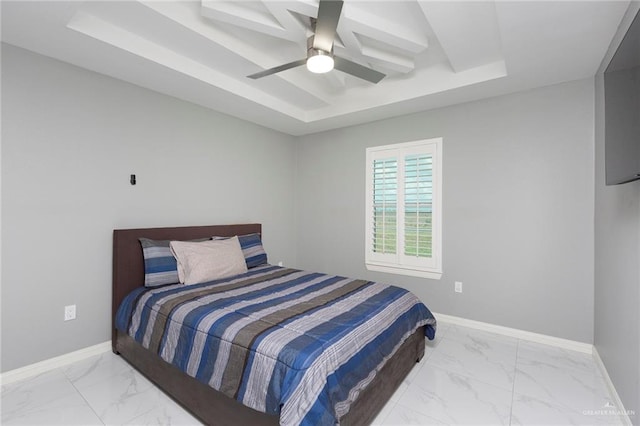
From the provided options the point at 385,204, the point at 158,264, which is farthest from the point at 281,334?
the point at 385,204

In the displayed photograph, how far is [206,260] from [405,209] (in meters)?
2.33

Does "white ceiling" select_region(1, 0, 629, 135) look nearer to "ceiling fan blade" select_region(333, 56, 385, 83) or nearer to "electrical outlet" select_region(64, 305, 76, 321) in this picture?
"ceiling fan blade" select_region(333, 56, 385, 83)

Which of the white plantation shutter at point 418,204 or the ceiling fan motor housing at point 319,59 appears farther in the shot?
the white plantation shutter at point 418,204

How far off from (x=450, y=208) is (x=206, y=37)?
2898 millimetres

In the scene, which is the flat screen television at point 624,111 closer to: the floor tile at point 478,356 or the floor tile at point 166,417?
the floor tile at point 478,356

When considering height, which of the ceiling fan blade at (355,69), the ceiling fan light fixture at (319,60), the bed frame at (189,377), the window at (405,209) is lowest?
the bed frame at (189,377)

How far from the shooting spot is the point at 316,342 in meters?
1.60

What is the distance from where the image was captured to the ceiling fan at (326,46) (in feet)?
5.52

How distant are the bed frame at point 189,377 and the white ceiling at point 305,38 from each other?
1.48 meters

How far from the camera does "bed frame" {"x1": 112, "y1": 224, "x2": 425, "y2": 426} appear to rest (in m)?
1.67

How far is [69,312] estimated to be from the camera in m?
2.50

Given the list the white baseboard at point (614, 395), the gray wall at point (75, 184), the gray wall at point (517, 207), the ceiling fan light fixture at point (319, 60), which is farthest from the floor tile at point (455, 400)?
the gray wall at point (75, 184)

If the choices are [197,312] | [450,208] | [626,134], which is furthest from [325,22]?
[450,208]

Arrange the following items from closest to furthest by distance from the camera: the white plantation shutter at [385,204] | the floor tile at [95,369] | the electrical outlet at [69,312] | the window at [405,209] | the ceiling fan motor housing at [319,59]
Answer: the ceiling fan motor housing at [319,59] → the floor tile at [95,369] → the electrical outlet at [69,312] → the window at [405,209] → the white plantation shutter at [385,204]
